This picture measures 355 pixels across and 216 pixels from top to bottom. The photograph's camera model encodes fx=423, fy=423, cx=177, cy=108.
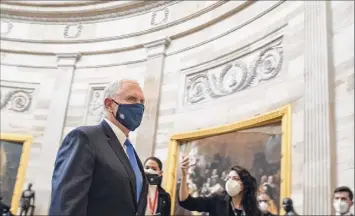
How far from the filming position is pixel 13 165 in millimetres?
12594

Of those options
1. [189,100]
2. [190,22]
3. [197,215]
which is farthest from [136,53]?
[197,215]

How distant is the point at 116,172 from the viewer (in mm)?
2137

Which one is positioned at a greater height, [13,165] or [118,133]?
[13,165]

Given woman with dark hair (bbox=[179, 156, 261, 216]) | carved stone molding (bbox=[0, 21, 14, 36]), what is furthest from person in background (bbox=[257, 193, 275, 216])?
carved stone molding (bbox=[0, 21, 14, 36])

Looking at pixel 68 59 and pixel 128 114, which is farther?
pixel 68 59

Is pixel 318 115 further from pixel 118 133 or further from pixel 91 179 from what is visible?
pixel 91 179

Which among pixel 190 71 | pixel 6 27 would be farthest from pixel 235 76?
pixel 6 27

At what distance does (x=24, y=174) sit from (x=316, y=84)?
905 centimetres

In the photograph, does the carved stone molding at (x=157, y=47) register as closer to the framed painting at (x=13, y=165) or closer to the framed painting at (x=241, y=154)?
the framed painting at (x=241, y=154)

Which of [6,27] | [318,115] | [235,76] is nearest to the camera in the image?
[318,115]

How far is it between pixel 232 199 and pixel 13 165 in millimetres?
10212

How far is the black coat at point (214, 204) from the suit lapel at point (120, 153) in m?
1.82

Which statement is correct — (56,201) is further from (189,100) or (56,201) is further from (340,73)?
(189,100)

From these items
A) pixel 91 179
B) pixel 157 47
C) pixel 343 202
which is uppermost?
pixel 157 47
